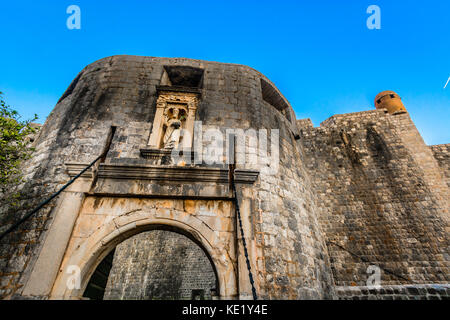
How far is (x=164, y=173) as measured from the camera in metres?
4.14

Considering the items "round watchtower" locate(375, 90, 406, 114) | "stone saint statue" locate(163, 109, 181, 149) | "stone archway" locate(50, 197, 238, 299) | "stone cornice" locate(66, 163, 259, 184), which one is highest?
"round watchtower" locate(375, 90, 406, 114)

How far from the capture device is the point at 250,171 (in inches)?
167

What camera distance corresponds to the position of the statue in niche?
15.4ft

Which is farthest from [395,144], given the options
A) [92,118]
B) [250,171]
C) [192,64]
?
[92,118]

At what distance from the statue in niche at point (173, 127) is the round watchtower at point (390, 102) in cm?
1882

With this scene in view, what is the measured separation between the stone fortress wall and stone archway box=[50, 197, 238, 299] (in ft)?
0.06

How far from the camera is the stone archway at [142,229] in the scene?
335cm

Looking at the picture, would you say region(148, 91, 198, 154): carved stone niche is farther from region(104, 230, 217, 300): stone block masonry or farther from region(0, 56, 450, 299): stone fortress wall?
region(104, 230, 217, 300): stone block masonry

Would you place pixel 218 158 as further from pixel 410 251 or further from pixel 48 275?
pixel 410 251

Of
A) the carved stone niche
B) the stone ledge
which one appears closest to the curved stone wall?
the carved stone niche

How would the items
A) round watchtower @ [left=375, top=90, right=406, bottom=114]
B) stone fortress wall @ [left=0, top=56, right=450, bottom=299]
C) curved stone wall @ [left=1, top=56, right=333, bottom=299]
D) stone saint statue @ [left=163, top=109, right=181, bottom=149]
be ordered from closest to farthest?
1. stone fortress wall @ [left=0, top=56, right=450, bottom=299]
2. curved stone wall @ [left=1, top=56, right=333, bottom=299]
3. stone saint statue @ [left=163, top=109, right=181, bottom=149]
4. round watchtower @ [left=375, top=90, right=406, bottom=114]

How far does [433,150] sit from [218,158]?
9.25 m

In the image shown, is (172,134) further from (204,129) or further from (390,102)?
(390,102)
